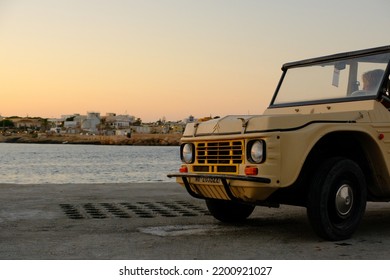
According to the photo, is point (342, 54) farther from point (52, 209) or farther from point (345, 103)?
point (52, 209)

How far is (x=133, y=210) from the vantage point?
371 inches

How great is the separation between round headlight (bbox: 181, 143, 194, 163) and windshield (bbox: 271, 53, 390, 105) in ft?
5.52

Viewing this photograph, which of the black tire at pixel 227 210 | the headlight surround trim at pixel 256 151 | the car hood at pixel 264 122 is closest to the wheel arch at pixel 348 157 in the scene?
the car hood at pixel 264 122

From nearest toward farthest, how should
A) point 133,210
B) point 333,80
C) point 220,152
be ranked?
point 220,152 → point 333,80 → point 133,210

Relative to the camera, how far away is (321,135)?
6164mm

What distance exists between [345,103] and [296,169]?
63.4 inches

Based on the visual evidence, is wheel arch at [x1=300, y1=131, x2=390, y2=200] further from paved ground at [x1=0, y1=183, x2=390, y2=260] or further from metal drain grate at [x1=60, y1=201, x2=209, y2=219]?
metal drain grate at [x1=60, y1=201, x2=209, y2=219]

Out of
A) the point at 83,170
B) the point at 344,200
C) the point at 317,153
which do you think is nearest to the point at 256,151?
the point at 317,153

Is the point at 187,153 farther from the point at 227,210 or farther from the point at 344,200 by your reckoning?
Answer: the point at 344,200

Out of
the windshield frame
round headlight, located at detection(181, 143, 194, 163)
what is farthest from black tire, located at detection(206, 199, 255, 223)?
the windshield frame

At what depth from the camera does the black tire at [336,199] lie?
20.3 feet

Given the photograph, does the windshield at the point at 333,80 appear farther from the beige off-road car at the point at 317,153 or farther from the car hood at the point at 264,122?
the car hood at the point at 264,122

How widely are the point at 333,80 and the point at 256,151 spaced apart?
2139 mm

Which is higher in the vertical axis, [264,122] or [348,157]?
[264,122]
